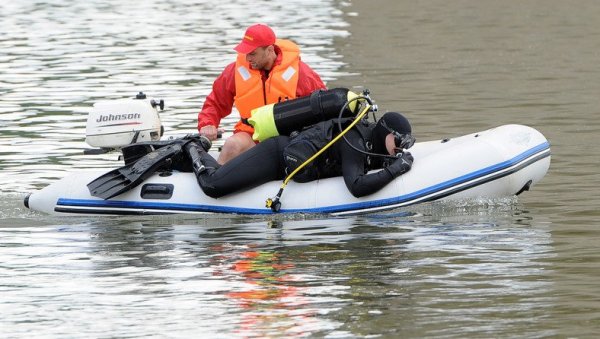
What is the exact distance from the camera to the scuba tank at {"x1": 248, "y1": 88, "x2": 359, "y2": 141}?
12484 millimetres

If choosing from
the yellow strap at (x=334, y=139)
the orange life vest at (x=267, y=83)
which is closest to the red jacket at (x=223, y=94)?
the orange life vest at (x=267, y=83)

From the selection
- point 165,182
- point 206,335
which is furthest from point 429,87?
point 206,335

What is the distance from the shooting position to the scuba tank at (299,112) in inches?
492

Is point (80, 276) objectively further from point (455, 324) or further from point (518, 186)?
point (518, 186)

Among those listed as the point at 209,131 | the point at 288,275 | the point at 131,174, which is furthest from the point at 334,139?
the point at 288,275

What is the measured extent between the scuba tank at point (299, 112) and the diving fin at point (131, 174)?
31.0 inches

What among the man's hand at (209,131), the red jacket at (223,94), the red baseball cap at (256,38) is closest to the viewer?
the red baseball cap at (256,38)

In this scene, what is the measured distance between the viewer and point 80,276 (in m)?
10.6

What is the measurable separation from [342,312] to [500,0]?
31462 millimetres

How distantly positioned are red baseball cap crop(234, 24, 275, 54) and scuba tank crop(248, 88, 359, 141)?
491mm

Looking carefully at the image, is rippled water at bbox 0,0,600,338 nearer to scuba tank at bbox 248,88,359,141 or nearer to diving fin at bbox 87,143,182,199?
diving fin at bbox 87,143,182,199

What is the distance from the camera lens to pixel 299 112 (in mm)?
12539

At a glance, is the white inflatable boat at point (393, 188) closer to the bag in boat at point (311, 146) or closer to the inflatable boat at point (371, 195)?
the inflatable boat at point (371, 195)

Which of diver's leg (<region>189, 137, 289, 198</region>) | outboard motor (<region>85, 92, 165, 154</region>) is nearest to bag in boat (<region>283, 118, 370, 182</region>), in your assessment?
diver's leg (<region>189, 137, 289, 198</region>)
